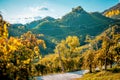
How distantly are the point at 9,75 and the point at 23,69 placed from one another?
79.8 inches

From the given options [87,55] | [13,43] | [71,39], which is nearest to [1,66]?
[13,43]

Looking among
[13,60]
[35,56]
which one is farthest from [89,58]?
[13,60]

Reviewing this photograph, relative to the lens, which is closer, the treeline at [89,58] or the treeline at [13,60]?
the treeline at [13,60]

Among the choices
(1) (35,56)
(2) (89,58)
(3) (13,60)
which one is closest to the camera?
(3) (13,60)

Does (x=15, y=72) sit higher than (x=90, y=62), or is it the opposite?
(x=15, y=72)

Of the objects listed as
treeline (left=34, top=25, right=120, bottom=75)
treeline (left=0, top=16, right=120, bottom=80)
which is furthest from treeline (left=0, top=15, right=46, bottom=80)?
treeline (left=34, top=25, right=120, bottom=75)

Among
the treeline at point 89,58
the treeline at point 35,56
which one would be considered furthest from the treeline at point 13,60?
the treeline at point 89,58

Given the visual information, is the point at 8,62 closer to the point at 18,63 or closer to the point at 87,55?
the point at 18,63

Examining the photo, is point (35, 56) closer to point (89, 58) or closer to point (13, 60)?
point (13, 60)

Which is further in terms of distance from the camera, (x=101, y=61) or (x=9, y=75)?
(x=101, y=61)

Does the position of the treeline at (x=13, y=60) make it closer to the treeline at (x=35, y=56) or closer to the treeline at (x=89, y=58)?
the treeline at (x=35, y=56)

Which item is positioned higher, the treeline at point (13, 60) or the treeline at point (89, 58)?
the treeline at point (13, 60)

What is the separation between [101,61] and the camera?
6969 centimetres

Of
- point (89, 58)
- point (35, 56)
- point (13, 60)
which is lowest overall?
point (89, 58)
